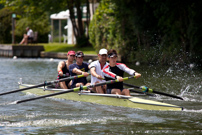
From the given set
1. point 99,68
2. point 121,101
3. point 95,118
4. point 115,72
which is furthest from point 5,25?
point 95,118

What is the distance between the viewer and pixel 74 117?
9758 millimetres

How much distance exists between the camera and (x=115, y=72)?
35.2 ft

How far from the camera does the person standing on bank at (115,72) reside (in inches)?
412

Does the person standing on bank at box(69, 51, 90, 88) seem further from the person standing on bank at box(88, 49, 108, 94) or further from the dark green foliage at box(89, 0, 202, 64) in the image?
the dark green foliage at box(89, 0, 202, 64)

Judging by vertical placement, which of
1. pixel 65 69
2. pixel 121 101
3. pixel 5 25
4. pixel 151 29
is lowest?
pixel 121 101

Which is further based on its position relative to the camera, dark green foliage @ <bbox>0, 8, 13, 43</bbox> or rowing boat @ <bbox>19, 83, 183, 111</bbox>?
dark green foliage @ <bbox>0, 8, 13, 43</bbox>

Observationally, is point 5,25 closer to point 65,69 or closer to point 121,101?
point 65,69

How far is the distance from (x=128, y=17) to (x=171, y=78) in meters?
9.65

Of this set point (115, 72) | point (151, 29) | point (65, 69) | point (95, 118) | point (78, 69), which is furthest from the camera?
point (151, 29)

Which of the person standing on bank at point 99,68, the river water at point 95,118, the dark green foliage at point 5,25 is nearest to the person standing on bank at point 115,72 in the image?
the person standing on bank at point 99,68

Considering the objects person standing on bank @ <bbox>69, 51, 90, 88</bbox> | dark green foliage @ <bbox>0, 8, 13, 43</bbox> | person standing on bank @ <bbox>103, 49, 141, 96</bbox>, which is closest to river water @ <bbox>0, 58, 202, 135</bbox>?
person standing on bank @ <bbox>103, 49, 141, 96</bbox>

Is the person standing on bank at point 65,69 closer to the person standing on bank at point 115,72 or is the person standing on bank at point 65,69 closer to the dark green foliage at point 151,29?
the person standing on bank at point 115,72

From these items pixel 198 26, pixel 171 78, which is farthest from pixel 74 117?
pixel 198 26

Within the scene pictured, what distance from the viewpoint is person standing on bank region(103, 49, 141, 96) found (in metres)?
10.5
